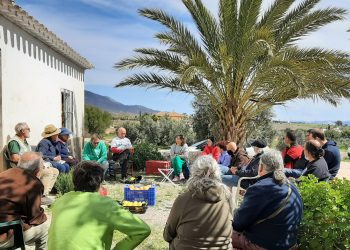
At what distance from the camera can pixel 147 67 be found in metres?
11.0

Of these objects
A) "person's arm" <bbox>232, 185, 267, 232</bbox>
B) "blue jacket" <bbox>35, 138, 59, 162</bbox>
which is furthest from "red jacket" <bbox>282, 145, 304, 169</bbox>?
"blue jacket" <bbox>35, 138, 59, 162</bbox>

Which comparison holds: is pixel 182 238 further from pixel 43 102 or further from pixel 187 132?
pixel 187 132

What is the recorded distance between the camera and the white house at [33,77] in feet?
22.0

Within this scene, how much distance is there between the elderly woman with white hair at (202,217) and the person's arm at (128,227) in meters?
0.51

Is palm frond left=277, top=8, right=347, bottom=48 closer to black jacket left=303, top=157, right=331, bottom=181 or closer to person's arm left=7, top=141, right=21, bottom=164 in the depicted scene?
black jacket left=303, top=157, right=331, bottom=181

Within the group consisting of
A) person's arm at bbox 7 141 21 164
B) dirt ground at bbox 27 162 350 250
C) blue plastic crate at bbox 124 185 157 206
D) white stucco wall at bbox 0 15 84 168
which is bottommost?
dirt ground at bbox 27 162 350 250

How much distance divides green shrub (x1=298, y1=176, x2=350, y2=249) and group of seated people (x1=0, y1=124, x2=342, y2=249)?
0.17m

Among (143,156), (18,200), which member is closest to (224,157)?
(143,156)

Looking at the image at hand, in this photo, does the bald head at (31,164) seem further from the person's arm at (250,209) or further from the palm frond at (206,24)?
the palm frond at (206,24)

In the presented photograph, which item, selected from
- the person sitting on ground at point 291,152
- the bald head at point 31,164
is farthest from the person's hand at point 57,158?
the person sitting on ground at point 291,152

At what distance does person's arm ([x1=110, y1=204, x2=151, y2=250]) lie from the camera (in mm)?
2479

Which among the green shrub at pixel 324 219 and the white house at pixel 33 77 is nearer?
the green shrub at pixel 324 219

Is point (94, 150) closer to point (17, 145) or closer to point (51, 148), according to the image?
point (51, 148)

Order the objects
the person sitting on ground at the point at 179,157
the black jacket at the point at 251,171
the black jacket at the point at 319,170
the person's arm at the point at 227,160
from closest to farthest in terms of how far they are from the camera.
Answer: the black jacket at the point at 319,170
the black jacket at the point at 251,171
the person's arm at the point at 227,160
the person sitting on ground at the point at 179,157
